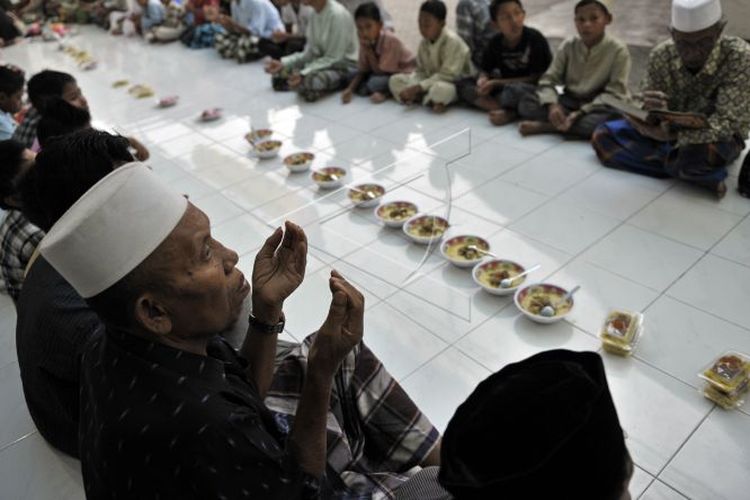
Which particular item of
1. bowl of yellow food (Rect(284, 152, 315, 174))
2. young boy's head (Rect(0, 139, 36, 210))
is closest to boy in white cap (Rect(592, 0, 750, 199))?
bowl of yellow food (Rect(284, 152, 315, 174))

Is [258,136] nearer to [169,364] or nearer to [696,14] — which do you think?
[696,14]

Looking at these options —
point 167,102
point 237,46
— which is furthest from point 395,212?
point 237,46

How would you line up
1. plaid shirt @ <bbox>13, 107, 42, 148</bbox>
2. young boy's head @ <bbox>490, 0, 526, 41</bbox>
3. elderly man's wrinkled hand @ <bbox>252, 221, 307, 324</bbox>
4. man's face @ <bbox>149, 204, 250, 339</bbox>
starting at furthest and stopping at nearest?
1. young boy's head @ <bbox>490, 0, 526, 41</bbox>
2. plaid shirt @ <bbox>13, 107, 42, 148</bbox>
3. elderly man's wrinkled hand @ <bbox>252, 221, 307, 324</bbox>
4. man's face @ <bbox>149, 204, 250, 339</bbox>

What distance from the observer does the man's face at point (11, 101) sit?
146 inches

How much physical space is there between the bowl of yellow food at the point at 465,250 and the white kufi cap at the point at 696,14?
4.91ft

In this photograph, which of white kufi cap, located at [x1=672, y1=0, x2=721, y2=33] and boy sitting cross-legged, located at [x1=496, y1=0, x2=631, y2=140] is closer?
white kufi cap, located at [x1=672, y1=0, x2=721, y2=33]

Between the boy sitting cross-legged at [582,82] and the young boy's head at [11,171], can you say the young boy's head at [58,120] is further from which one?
the boy sitting cross-legged at [582,82]

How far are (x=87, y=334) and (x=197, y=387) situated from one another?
2.18 ft

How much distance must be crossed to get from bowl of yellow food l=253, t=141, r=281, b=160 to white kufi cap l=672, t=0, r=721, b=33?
8.89 feet

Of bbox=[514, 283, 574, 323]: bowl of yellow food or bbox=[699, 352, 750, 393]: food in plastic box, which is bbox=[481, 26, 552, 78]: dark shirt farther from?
bbox=[699, 352, 750, 393]: food in plastic box

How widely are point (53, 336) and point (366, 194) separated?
2102 millimetres

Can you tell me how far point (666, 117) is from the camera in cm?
313

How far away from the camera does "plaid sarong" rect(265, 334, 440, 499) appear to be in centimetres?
157

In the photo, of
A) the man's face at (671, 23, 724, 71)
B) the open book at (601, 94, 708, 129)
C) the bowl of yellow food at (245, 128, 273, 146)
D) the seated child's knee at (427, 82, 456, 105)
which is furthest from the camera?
the seated child's knee at (427, 82, 456, 105)
